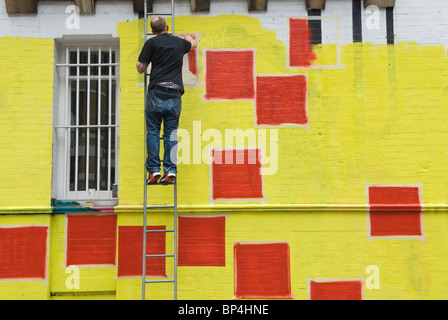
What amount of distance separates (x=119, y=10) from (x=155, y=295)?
3895mm

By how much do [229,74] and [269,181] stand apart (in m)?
1.56

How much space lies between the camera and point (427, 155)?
7.08 meters

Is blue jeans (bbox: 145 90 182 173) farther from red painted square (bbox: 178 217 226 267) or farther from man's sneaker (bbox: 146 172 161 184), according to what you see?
red painted square (bbox: 178 217 226 267)

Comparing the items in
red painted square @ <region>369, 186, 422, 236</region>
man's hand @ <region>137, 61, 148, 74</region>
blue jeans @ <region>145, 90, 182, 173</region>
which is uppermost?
man's hand @ <region>137, 61, 148, 74</region>

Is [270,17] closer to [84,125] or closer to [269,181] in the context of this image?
[269,181]

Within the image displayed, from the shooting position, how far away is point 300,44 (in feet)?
23.9

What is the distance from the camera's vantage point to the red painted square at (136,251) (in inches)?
275

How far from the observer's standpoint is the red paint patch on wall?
23.4 feet

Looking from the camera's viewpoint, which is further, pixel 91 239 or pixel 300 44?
pixel 300 44

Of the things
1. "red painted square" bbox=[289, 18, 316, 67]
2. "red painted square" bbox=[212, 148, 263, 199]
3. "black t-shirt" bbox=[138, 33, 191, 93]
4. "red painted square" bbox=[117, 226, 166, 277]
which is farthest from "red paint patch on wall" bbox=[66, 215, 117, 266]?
"red painted square" bbox=[289, 18, 316, 67]

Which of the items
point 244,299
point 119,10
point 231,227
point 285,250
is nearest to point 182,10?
point 119,10

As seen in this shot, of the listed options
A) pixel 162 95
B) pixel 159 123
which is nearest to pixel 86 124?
pixel 159 123

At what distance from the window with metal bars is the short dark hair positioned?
104 cm
